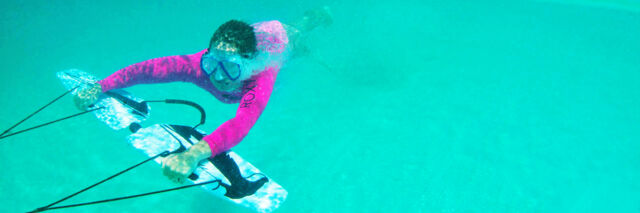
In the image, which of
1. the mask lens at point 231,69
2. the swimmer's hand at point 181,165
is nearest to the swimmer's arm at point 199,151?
the swimmer's hand at point 181,165

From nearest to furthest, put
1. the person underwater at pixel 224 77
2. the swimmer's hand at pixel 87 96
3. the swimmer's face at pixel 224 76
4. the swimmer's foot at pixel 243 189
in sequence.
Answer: the person underwater at pixel 224 77
the swimmer's face at pixel 224 76
the swimmer's foot at pixel 243 189
the swimmer's hand at pixel 87 96

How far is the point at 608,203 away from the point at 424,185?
287cm

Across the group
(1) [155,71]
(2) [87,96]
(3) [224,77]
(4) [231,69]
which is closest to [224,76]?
(3) [224,77]

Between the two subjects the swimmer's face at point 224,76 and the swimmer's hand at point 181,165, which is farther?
the swimmer's face at point 224,76

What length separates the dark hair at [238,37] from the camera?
94.5 inches

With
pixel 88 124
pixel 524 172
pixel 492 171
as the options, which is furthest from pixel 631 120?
pixel 88 124

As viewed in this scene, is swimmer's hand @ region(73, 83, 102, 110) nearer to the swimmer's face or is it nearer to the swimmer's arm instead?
the swimmer's face

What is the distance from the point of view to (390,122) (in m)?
5.73

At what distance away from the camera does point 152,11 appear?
342 inches

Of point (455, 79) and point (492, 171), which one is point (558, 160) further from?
point (455, 79)

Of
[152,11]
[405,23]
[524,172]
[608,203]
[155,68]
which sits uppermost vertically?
[152,11]

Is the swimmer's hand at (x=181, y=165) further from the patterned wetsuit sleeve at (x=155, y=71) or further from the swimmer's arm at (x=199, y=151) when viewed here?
the patterned wetsuit sleeve at (x=155, y=71)

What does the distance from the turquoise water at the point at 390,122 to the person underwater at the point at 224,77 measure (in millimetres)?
1840

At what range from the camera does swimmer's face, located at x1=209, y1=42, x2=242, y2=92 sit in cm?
239
